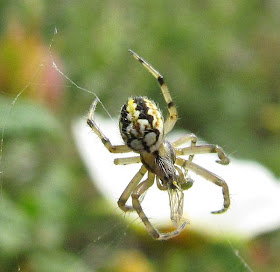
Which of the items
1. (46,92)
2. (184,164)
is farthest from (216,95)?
(184,164)

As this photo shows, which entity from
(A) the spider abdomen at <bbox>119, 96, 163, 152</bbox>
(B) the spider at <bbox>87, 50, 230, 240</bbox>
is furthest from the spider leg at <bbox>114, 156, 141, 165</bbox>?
(A) the spider abdomen at <bbox>119, 96, 163, 152</bbox>

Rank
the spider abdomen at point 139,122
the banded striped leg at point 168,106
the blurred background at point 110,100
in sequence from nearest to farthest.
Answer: the spider abdomen at point 139,122
the banded striped leg at point 168,106
the blurred background at point 110,100

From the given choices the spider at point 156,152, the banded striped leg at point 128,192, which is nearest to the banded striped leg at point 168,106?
the spider at point 156,152

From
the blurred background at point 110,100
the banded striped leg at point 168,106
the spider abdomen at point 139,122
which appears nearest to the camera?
the spider abdomen at point 139,122

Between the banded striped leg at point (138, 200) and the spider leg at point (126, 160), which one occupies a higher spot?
the spider leg at point (126, 160)

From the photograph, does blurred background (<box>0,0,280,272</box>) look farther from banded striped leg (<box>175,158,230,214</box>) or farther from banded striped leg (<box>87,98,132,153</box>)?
banded striped leg (<box>175,158,230,214</box>)

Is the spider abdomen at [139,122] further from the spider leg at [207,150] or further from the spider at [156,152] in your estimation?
the spider leg at [207,150]

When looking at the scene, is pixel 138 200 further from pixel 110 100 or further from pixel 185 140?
pixel 110 100

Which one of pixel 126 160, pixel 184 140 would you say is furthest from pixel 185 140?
pixel 126 160
